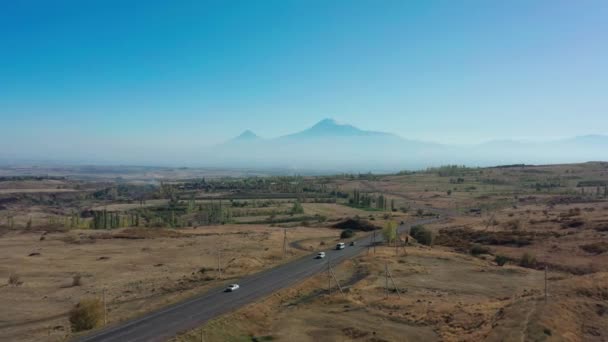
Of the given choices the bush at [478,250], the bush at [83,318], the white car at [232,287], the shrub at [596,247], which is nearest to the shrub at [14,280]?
the bush at [83,318]

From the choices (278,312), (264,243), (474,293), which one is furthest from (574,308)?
(264,243)

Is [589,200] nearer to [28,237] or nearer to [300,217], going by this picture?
[300,217]

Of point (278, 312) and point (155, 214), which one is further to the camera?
point (155, 214)

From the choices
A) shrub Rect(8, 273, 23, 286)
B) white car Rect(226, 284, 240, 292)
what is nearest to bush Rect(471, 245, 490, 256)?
white car Rect(226, 284, 240, 292)

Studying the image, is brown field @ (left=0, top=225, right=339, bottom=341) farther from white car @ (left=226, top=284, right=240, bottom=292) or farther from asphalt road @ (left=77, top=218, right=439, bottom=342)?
white car @ (left=226, top=284, right=240, bottom=292)

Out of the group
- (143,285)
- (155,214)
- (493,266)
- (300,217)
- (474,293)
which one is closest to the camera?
(474,293)

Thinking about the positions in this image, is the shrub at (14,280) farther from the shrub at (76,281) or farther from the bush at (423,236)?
the bush at (423,236)

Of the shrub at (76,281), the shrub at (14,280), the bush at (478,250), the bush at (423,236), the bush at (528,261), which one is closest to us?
the shrub at (76,281)

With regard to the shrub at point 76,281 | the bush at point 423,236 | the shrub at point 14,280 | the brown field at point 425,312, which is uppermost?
the brown field at point 425,312

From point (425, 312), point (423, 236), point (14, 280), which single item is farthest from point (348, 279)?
point (14, 280)
